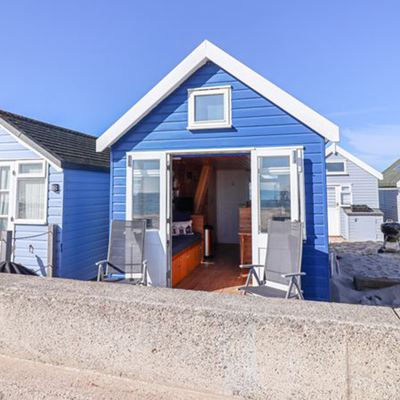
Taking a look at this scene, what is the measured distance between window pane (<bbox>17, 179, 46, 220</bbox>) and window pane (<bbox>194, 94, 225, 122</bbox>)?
3848mm

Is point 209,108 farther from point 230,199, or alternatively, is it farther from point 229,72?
point 230,199

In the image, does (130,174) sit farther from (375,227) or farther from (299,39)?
(375,227)

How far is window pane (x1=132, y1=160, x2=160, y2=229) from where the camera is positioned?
4828 mm

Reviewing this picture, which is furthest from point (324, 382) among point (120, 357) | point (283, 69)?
point (283, 69)

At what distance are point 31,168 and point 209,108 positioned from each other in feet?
14.0

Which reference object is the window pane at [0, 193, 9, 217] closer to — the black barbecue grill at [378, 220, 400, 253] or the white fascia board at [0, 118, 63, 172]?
the white fascia board at [0, 118, 63, 172]

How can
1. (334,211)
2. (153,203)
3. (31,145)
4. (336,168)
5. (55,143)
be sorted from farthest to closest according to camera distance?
(336,168)
(334,211)
(55,143)
(31,145)
(153,203)

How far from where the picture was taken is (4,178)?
6078mm

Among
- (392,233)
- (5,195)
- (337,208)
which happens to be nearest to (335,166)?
(337,208)

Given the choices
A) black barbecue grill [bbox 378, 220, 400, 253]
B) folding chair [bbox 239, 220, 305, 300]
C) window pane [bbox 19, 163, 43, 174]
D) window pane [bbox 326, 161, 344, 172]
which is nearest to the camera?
folding chair [bbox 239, 220, 305, 300]

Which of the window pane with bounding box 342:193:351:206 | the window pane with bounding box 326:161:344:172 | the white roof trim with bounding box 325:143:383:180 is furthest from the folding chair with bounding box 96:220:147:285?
the window pane with bounding box 342:193:351:206

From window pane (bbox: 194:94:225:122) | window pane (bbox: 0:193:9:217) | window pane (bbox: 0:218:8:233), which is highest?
Answer: window pane (bbox: 194:94:225:122)

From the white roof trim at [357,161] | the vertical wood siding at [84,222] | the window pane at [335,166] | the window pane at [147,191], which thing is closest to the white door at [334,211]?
the window pane at [335,166]

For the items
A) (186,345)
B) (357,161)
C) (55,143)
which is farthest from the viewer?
(357,161)
